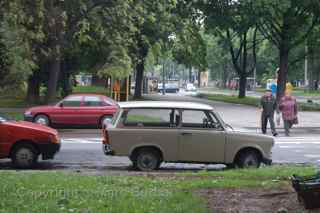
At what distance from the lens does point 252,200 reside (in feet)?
26.2

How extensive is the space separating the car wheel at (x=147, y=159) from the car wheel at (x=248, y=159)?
1.82 m

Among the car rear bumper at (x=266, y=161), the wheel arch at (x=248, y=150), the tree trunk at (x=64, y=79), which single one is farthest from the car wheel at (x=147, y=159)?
the tree trunk at (x=64, y=79)

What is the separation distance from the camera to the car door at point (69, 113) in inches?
1033

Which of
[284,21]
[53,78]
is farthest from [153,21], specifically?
[284,21]

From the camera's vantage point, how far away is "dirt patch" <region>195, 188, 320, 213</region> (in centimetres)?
732

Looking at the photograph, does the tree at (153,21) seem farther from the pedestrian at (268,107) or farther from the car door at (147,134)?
the pedestrian at (268,107)

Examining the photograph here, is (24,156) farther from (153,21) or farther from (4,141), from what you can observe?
(153,21)

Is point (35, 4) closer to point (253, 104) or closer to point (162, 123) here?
point (162, 123)

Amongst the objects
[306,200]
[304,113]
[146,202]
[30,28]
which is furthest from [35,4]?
[304,113]

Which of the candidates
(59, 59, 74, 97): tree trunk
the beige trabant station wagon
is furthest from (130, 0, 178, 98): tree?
(59, 59, 74, 97): tree trunk

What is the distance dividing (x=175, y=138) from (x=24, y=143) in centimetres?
349

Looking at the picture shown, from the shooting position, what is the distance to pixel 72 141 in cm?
2192

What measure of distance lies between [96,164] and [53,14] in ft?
13.0

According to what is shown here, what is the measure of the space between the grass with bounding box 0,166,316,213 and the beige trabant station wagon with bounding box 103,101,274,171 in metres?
3.21
